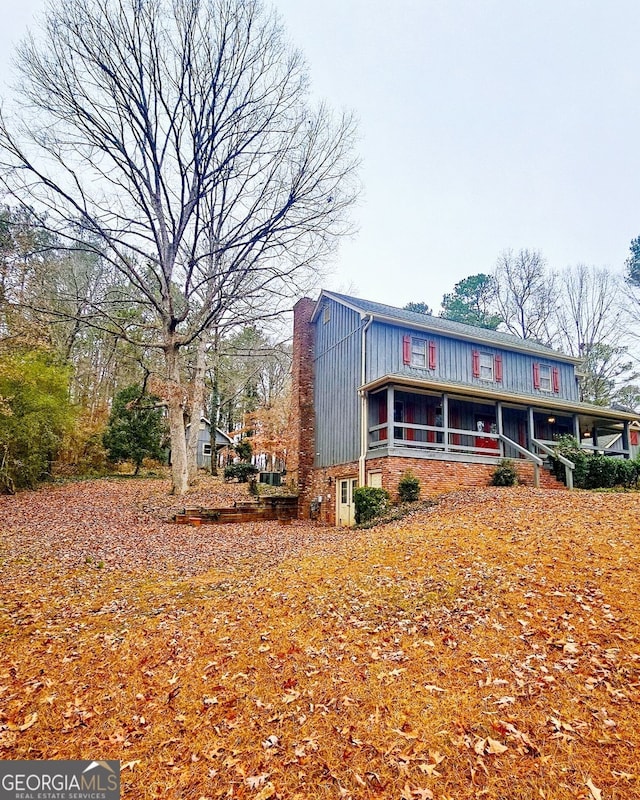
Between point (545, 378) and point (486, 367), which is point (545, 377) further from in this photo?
point (486, 367)

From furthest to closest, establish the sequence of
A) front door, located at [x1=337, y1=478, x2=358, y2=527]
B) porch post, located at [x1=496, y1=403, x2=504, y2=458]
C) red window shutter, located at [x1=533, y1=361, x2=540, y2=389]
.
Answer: red window shutter, located at [x1=533, y1=361, x2=540, y2=389], porch post, located at [x1=496, y1=403, x2=504, y2=458], front door, located at [x1=337, y1=478, x2=358, y2=527]

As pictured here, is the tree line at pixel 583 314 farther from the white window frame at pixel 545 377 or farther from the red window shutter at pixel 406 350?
the red window shutter at pixel 406 350

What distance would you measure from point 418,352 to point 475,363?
2799 mm

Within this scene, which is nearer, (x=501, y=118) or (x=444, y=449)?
(x=444, y=449)

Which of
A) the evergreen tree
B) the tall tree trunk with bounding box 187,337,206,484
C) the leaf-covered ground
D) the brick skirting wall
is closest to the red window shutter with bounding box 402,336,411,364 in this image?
the brick skirting wall

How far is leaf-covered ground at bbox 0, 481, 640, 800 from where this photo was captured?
3.02 metres

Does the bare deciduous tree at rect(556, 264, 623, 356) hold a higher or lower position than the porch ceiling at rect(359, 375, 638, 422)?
higher

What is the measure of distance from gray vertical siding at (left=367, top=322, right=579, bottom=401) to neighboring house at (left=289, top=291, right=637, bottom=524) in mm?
43

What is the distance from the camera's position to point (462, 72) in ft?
58.7

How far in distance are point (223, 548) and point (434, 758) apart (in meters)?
8.07

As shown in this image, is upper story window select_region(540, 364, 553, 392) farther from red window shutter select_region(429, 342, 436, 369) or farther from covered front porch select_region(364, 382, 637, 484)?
red window shutter select_region(429, 342, 436, 369)

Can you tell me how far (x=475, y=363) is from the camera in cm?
1744

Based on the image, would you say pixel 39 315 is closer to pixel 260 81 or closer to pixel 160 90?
pixel 160 90

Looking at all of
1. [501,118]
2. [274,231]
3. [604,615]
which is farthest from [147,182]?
[604,615]
